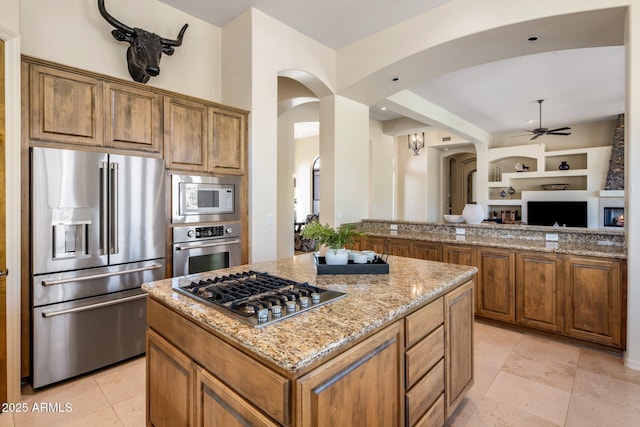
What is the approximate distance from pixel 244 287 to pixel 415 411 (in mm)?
979

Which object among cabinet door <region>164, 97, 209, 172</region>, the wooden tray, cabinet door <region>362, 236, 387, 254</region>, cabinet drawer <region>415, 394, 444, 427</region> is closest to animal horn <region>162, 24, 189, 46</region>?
cabinet door <region>164, 97, 209, 172</region>

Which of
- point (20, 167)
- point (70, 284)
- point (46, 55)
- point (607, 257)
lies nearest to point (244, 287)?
point (70, 284)

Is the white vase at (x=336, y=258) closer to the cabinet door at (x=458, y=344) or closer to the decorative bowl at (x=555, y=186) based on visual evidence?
the cabinet door at (x=458, y=344)

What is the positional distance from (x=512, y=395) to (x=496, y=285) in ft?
4.33

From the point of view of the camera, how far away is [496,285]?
11.1ft

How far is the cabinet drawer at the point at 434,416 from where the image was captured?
1.58 meters

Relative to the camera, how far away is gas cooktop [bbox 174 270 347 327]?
1.20 meters

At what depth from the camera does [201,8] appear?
11.0 feet

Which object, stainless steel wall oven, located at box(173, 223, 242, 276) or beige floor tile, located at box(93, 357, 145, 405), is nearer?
beige floor tile, located at box(93, 357, 145, 405)

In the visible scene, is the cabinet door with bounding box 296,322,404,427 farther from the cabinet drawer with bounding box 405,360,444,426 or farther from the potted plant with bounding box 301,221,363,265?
the potted plant with bounding box 301,221,363,265

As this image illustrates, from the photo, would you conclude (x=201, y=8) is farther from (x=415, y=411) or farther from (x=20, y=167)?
(x=415, y=411)

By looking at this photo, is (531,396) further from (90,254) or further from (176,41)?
(176,41)

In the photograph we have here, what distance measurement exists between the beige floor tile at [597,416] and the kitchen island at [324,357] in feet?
2.37

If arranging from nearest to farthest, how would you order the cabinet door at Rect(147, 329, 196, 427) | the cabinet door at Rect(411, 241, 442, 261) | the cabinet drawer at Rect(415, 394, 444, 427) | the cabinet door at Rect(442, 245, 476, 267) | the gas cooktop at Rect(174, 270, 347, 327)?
the gas cooktop at Rect(174, 270, 347, 327), the cabinet door at Rect(147, 329, 196, 427), the cabinet drawer at Rect(415, 394, 444, 427), the cabinet door at Rect(442, 245, 476, 267), the cabinet door at Rect(411, 241, 442, 261)
